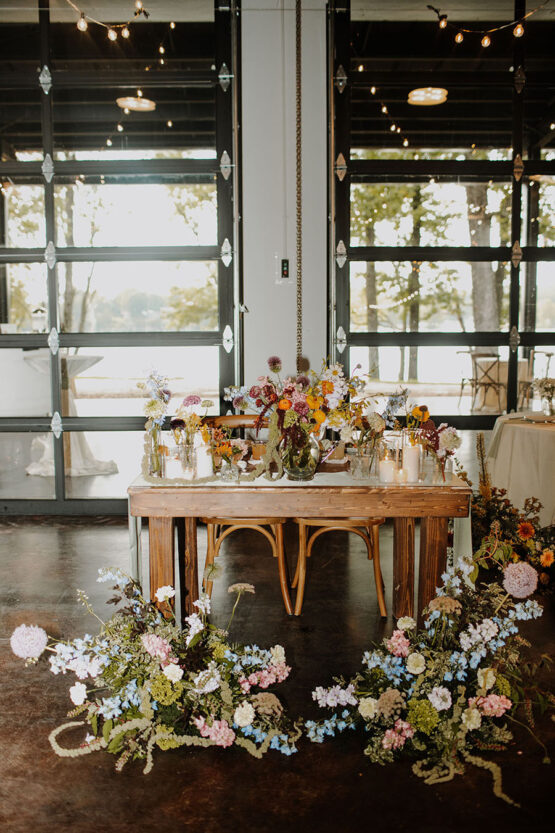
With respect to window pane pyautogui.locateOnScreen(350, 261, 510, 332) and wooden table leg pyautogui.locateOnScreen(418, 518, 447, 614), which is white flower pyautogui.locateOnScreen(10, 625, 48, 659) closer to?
wooden table leg pyautogui.locateOnScreen(418, 518, 447, 614)

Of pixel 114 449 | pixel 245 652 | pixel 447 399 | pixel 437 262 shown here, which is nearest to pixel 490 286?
pixel 437 262

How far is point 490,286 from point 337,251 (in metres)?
1.10

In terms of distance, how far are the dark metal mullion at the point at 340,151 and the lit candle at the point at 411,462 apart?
2.37m

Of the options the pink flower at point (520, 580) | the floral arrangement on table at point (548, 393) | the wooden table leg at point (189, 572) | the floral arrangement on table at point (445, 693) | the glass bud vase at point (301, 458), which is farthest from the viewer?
the floral arrangement on table at point (548, 393)

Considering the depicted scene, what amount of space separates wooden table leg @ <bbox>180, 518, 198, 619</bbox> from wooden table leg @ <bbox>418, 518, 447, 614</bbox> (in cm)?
93

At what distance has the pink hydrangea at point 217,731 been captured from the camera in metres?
2.31

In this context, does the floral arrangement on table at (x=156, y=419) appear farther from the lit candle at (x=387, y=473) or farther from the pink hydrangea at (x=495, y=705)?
the pink hydrangea at (x=495, y=705)

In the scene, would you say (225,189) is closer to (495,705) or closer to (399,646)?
(399,646)

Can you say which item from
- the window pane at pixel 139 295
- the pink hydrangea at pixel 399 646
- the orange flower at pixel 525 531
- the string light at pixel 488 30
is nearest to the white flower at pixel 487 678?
the pink hydrangea at pixel 399 646

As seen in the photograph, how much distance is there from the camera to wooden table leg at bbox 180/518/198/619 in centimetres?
312

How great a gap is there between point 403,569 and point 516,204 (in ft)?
10.0

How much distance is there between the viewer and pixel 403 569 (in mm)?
3248

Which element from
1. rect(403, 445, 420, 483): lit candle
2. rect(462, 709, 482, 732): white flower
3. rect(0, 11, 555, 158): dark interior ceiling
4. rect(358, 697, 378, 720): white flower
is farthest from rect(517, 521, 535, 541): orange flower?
rect(0, 11, 555, 158): dark interior ceiling

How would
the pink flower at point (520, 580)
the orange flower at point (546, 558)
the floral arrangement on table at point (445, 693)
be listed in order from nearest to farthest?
the floral arrangement on table at point (445, 693), the pink flower at point (520, 580), the orange flower at point (546, 558)
